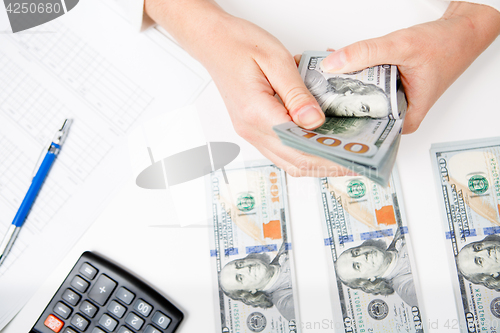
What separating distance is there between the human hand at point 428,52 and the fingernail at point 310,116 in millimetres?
98

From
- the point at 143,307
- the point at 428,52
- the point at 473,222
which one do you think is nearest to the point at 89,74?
the point at 143,307

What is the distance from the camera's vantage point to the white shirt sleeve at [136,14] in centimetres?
61

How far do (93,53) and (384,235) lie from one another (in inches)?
26.0

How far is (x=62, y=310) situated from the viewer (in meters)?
0.55

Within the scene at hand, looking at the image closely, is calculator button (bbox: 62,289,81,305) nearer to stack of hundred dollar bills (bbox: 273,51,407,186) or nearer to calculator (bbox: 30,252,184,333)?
calculator (bbox: 30,252,184,333)

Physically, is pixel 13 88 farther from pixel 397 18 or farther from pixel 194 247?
pixel 397 18

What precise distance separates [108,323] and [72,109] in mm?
399

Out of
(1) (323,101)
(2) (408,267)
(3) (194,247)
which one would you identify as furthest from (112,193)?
(2) (408,267)

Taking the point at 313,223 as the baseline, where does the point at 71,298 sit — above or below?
below

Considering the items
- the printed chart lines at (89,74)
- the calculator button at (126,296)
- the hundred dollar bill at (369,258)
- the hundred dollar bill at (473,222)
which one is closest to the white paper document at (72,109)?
the printed chart lines at (89,74)

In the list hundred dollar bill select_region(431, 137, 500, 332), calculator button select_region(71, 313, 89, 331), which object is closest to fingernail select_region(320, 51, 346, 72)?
hundred dollar bill select_region(431, 137, 500, 332)

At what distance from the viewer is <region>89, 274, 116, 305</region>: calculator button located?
0.55 metres

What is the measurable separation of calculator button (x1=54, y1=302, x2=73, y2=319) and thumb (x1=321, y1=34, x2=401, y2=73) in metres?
0.59

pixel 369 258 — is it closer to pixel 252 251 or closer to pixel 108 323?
pixel 252 251
